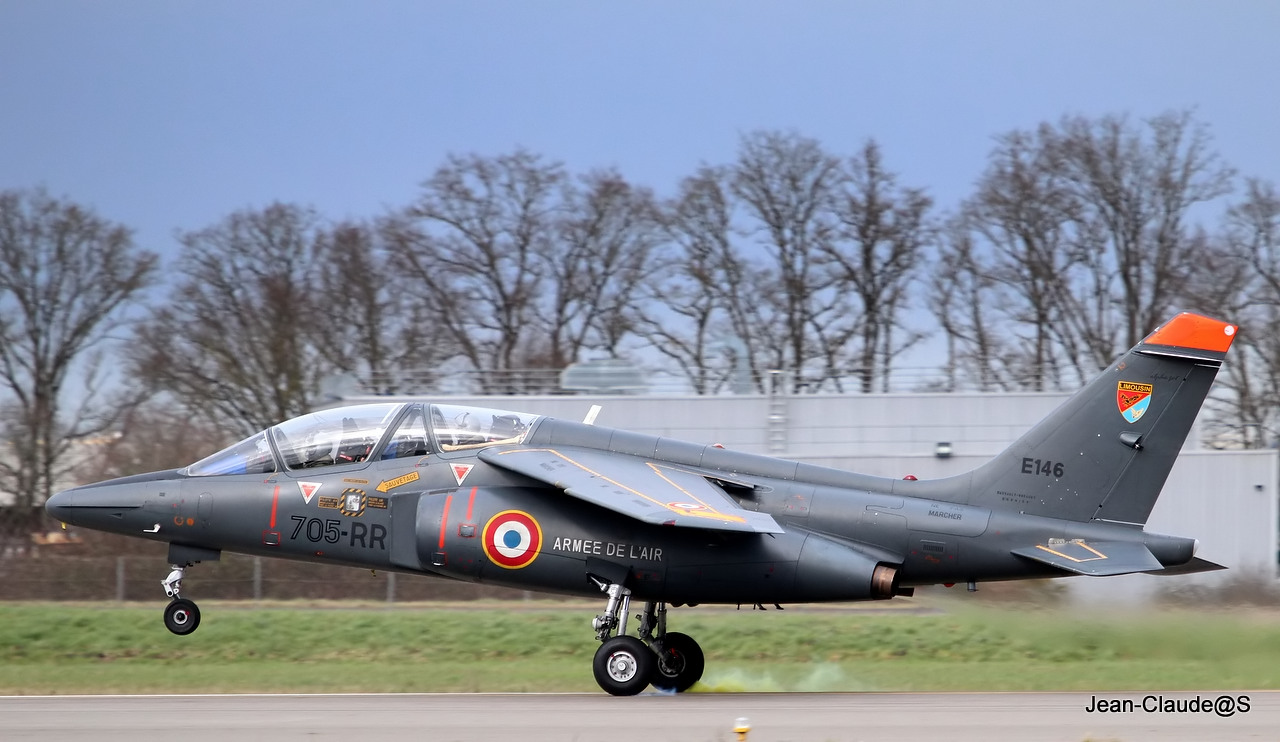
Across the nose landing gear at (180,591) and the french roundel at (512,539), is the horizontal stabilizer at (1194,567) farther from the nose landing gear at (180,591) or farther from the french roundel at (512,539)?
the nose landing gear at (180,591)

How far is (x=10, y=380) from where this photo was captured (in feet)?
136

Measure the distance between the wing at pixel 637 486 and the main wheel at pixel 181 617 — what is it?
3.63 metres

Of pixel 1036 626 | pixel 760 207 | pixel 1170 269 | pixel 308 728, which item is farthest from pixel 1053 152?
pixel 308 728

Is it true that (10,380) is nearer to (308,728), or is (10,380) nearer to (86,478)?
(86,478)

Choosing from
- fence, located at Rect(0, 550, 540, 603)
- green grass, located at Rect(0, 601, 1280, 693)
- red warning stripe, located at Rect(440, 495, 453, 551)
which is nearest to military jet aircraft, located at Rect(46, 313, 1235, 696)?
red warning stripe, located at Rect(440, 495, 453, 551)

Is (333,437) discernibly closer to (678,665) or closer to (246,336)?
(678,665)

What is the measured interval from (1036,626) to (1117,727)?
6.01 meters

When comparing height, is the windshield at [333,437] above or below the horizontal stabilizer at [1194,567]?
above

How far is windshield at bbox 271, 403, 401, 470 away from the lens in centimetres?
1404

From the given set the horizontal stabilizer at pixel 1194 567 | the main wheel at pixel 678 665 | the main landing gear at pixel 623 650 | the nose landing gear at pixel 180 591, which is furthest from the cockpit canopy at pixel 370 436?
the horizontal stabilizer at pixel 1194 567

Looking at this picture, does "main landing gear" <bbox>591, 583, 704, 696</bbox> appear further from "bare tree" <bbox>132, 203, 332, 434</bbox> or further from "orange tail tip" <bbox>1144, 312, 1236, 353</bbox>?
"bare tree" <bbox>132, 203, 332, 434</bbox>

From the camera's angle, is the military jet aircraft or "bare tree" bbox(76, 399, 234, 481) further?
"bare tree" bbox(76, 399, 234, 481)

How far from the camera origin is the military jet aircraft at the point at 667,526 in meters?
13.2

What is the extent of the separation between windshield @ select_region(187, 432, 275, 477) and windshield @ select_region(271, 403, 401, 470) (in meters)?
0.18
